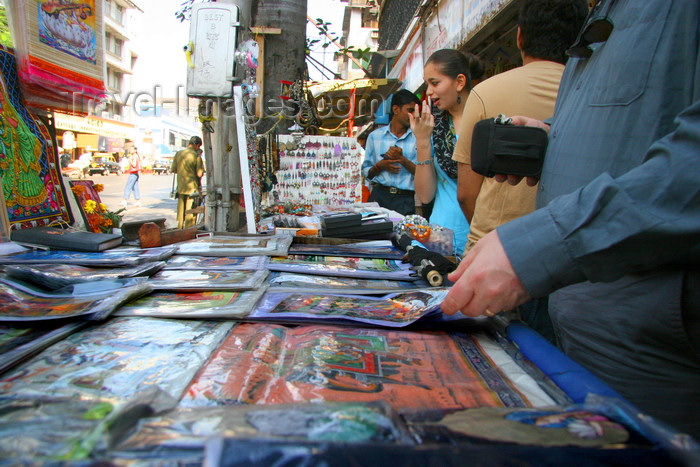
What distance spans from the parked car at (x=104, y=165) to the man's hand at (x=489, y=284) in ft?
91.6

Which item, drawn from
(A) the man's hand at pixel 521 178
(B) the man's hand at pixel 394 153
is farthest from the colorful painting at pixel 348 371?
(B) the man's hand at pixel 394 153

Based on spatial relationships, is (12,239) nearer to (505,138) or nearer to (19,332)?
(19,332)

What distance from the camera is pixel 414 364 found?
0.92 meters

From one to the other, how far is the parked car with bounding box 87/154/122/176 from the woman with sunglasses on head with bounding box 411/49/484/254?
86.7ft

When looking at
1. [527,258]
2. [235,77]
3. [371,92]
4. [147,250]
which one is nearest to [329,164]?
[235,77]

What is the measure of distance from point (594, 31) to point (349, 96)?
9.03 metres

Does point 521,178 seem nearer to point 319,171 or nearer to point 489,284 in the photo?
point 489,284

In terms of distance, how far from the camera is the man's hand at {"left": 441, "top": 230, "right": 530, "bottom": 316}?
796mm

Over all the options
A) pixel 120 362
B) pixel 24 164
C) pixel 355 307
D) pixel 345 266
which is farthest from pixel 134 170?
pixel 120 362

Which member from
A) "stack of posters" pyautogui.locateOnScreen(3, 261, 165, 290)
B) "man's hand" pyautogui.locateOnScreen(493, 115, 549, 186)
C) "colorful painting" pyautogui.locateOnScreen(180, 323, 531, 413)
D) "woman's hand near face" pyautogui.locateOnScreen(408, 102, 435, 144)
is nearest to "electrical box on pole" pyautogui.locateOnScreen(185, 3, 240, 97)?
"woman's hand near face" pyautogui.locateOnScreen(408, 102, 435, 144)

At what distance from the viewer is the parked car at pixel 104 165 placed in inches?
1006

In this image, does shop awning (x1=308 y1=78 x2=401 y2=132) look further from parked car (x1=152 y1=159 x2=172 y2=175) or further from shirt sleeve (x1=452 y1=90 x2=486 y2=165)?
parked car (x1=152 y1=159 x2=172 y2=175)

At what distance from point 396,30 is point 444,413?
12.5 meters

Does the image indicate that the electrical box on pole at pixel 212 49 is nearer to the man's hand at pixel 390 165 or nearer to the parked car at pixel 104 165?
the man's hand at pixel 390 165
